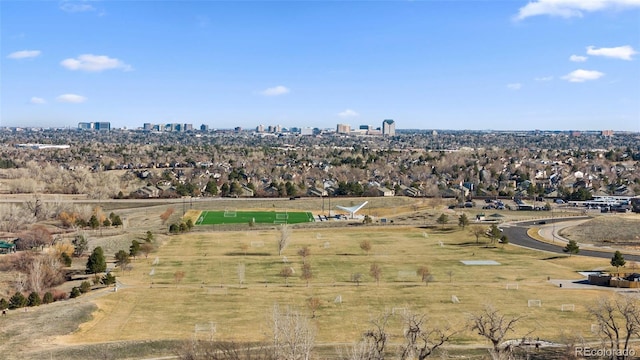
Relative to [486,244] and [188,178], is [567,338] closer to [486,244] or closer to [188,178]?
[486,244]

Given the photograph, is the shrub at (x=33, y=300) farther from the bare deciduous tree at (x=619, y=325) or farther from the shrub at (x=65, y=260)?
the bare deciduous tree at (x=619, y=325)

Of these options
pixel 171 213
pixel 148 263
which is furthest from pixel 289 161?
pixel 148 263

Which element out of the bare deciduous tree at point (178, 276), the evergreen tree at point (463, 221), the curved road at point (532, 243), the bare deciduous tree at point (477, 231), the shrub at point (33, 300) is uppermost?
the evergreen tree at point (463, 221)

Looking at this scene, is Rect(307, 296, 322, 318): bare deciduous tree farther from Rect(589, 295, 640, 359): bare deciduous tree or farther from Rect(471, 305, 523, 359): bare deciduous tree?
Rect(589, 295, 640, 359): bare deciduous tree

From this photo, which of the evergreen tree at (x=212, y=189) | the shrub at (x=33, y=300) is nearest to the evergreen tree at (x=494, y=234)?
the shrub at (x=33, y=300)

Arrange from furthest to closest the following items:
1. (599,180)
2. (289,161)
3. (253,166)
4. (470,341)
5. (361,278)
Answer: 1. (289,161)
2. (253,166)
3. (599,180)
4. (361,278)
5. (470,341)
